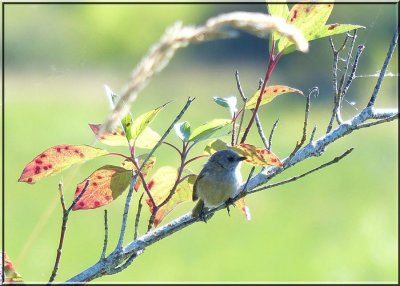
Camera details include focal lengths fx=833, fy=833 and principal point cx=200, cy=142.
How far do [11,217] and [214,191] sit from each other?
6102 millimetres

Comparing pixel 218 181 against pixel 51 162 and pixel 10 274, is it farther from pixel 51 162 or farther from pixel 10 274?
pixel 10 274

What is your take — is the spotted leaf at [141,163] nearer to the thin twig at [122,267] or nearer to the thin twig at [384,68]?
the thin twig at [122,267]

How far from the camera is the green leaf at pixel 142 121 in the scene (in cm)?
89

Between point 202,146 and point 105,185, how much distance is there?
6516mm

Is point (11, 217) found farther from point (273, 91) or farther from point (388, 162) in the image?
point (273, 91)

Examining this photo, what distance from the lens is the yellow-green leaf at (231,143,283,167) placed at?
877mm

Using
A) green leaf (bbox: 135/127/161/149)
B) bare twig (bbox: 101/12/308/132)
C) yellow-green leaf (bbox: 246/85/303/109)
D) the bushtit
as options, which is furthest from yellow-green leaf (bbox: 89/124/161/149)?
the bushtit

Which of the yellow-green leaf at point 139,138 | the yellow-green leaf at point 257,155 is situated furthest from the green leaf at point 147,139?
the yellow-green leaf at point 257,155

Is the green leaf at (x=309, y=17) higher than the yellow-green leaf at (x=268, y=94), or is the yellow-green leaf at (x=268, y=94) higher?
the green leaf at (x=309, y=17)

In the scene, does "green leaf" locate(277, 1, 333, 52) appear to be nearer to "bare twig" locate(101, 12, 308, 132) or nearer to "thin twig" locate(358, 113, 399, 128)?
"thin twig" locate(358, 113, 399, 128)

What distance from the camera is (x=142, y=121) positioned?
0.90 meters

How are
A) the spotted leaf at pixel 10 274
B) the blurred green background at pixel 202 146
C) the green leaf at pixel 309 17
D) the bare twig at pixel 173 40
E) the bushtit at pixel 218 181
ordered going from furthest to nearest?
the blurred green background at pixel 202 146 < the bushtit at pixel 218 181 < the green leaf at pixel 309 17 < the spotted leaf at pixel 10 274 < the bare twig at pixel 173 40

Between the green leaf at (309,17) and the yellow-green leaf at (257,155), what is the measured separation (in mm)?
132

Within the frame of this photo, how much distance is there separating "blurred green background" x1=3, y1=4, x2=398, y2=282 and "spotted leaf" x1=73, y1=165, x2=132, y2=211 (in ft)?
16.6
